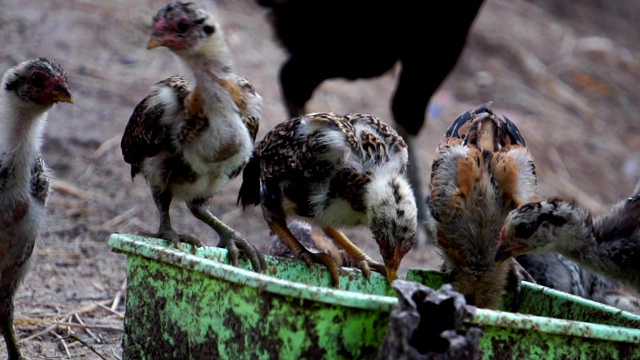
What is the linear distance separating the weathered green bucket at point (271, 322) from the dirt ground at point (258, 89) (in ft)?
2.39

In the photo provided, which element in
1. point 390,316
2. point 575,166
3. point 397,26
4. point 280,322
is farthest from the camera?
point 575,166

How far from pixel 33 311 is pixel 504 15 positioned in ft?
30.6

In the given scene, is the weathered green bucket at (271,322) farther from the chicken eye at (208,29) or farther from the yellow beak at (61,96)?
the chicken eye at (208,29)

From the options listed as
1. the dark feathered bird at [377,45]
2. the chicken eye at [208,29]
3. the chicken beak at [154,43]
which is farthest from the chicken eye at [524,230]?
the dark feathered bird at [377,45]

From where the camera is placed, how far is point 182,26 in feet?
11.9

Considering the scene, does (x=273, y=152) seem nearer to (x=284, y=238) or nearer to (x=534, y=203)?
(x=284, y=238)

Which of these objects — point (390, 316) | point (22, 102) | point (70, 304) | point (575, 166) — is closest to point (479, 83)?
point (575, 166)

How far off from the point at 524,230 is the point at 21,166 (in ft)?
6.21

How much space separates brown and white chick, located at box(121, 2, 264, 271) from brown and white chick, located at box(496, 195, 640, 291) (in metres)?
0.98

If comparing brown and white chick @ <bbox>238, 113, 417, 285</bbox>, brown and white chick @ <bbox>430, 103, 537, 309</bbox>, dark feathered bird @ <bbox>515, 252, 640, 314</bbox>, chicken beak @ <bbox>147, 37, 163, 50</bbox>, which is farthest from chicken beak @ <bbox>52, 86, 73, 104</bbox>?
dark feathered bird @ <bbox>515, 252, 640, 314</bbox>

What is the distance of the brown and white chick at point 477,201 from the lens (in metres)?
3.70

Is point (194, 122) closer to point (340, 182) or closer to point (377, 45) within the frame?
point (340, 182)

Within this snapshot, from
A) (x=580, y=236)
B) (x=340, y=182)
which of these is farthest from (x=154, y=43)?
(x=580, y=236)

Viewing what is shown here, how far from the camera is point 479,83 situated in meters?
10.8
